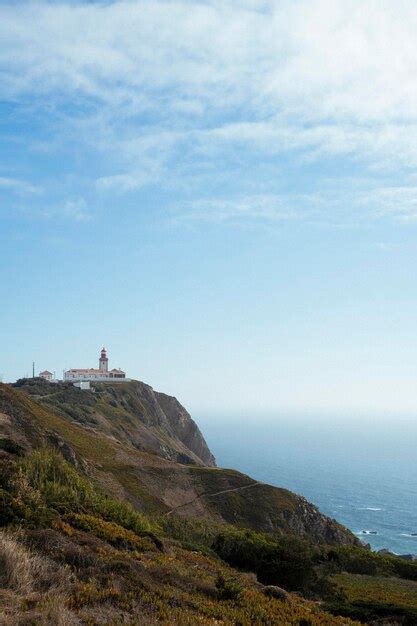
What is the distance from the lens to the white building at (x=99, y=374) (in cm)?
14338

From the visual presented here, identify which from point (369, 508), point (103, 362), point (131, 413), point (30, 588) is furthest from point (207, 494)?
point (369, 508)

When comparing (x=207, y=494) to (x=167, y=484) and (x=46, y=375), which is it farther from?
(x=46, y=375)

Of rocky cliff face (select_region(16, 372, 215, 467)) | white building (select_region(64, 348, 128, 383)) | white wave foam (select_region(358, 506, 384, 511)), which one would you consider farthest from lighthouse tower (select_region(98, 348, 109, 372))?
white wave foam (select_region(358, 506, 384, 511))

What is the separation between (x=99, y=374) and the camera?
149875mm

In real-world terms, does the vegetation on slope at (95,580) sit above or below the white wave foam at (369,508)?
above

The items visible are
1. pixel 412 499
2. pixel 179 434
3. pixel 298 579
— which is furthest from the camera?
pixel 412 499

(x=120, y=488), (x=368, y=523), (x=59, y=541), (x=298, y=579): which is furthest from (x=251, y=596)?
(x=368, y=523)

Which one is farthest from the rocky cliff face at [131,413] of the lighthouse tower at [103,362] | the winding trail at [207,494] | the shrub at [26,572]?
the shrub at [26,572]

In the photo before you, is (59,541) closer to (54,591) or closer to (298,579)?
(54,591)

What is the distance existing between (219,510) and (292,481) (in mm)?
142949

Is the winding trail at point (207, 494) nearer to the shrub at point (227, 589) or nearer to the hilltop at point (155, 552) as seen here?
the hilltop at point (155, 552)

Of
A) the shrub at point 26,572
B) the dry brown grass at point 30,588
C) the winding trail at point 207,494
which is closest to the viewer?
the dry brown grass at point 30,588

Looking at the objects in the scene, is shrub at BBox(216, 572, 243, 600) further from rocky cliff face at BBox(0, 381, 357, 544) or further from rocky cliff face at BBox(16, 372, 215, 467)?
rocky cliff face at BBox(16, 372, 215, 467)

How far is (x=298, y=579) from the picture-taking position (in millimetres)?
29812
